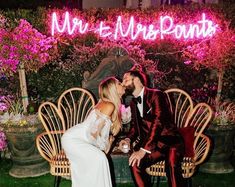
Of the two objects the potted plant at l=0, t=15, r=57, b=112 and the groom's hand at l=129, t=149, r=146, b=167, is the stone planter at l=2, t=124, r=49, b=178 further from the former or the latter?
the groom's hand at l=129, t=149, r=146, b=167

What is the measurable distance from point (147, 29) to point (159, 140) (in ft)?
11.7

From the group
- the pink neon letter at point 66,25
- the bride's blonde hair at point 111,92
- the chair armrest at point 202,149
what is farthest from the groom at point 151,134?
the pink neon letter at point 66,25

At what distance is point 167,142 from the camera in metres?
4.48

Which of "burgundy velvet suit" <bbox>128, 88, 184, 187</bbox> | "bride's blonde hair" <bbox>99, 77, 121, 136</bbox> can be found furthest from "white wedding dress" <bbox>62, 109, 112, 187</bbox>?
"burgundy velvet suit" <bbox>128, 88, 184, 187</bbox>

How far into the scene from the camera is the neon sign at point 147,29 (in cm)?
686

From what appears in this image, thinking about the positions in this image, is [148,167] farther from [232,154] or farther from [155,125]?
[232,154]

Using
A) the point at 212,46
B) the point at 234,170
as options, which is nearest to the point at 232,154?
the point at 234,170

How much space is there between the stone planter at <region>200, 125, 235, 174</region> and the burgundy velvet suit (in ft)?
5.20

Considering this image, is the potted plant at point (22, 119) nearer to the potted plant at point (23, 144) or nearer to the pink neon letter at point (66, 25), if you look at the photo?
the potted plant at point (23, 144)

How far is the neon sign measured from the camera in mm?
6859

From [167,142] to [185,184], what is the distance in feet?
1.81

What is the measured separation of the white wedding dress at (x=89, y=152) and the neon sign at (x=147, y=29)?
9.25 ft

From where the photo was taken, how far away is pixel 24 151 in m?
5.87

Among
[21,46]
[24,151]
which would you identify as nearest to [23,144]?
[24,151]
